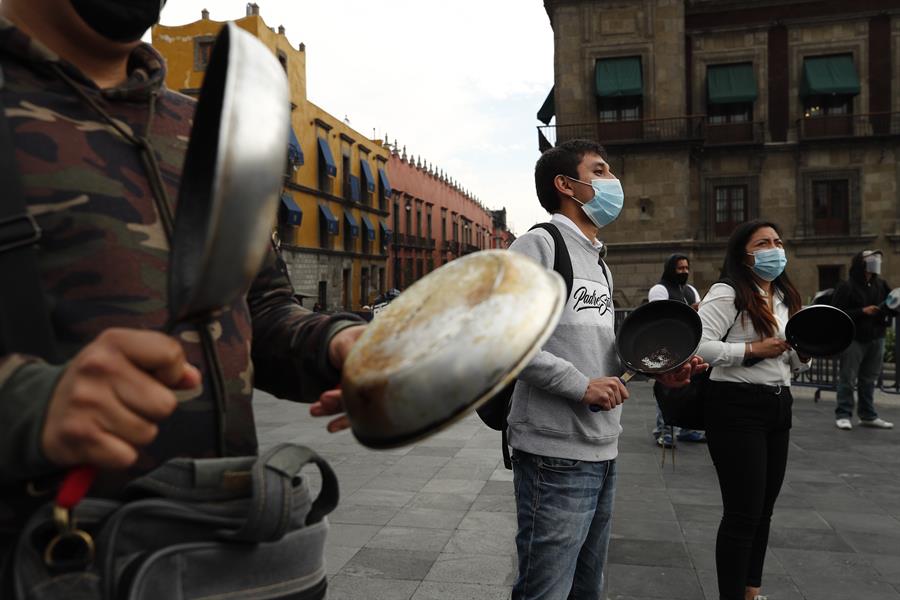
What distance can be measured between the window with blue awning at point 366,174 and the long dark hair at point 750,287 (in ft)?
110

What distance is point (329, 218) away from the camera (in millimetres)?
31156

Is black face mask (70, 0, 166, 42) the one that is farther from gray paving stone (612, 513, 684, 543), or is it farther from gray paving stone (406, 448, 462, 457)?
gray paving stone (406, 448, 462, 457)

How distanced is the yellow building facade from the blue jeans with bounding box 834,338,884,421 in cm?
1763

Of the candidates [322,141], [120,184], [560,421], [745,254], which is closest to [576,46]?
[322,141]

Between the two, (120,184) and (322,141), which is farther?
(322,141)

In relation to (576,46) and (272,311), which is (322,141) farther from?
(272,311)

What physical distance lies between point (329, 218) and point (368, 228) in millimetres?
4976

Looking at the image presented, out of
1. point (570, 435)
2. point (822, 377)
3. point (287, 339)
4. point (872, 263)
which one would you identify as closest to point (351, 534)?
point (570, 435)

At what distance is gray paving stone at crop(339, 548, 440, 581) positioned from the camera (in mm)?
3723

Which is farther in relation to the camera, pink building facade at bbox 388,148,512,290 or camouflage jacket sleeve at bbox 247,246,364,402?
pink building facade at bbox 388,148,512,290

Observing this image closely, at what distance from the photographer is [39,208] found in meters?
0.84

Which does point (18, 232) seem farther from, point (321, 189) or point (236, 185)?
point (321, 189)

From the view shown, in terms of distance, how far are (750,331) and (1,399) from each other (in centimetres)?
307

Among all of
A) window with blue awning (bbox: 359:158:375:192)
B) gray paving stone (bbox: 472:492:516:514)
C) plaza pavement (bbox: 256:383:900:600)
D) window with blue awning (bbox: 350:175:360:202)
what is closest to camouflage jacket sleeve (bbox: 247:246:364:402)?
plaza pavement (bbox: 256:383:900:600)
